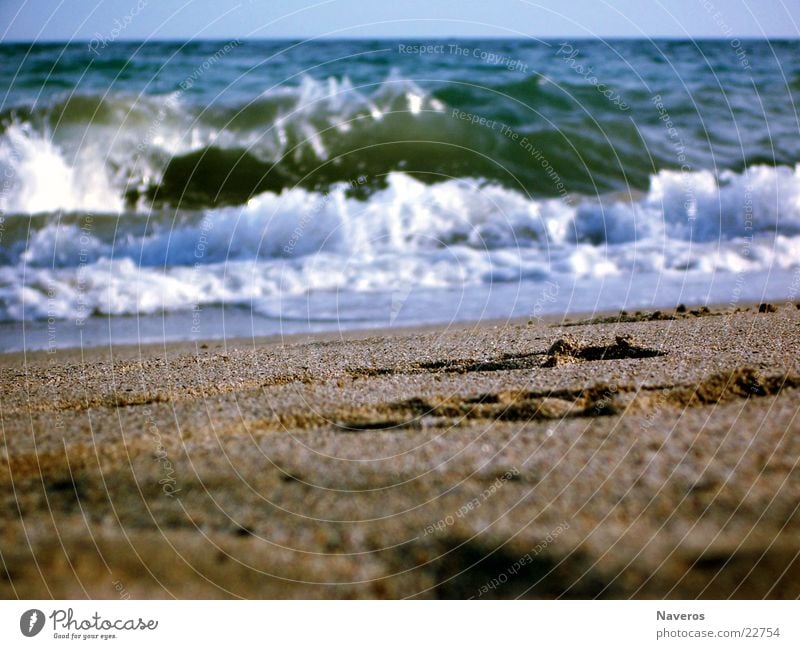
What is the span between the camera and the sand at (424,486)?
2166 millimetres

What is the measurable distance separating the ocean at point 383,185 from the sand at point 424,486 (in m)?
2.29

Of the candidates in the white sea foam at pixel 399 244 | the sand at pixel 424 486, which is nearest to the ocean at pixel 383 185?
the white sea foam at pixel 399 244

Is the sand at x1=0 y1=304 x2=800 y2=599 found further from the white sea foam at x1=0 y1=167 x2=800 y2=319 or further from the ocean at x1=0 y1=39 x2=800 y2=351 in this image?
the white sea foam at x1=0 y1=167 x2=800 y2=319

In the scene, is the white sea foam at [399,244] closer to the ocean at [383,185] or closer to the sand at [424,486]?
the ocean at [383,185]

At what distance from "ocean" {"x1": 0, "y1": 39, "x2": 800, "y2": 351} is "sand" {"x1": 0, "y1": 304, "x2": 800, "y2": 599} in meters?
2.29

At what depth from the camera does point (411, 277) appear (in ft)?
20.3

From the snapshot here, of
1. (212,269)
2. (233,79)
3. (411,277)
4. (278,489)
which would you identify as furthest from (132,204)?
(278,489)

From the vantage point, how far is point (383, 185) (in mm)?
7406

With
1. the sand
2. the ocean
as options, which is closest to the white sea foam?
the ocean

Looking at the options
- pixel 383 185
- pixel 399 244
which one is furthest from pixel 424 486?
pixel 383 185

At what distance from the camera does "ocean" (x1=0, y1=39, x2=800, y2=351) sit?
5.88 metres

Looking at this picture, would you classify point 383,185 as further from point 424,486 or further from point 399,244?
point 424,486

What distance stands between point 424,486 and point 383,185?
534cm

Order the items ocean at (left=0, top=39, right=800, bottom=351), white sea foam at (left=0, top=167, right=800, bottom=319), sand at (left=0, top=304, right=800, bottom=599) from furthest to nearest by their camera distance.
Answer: white sea foam at (left=0, top=167, right=800, bottom=319), ocean at (left=0, top=39, right=800, bottom=351), sand at (left=0, top=304, right=800, bottom=599)
